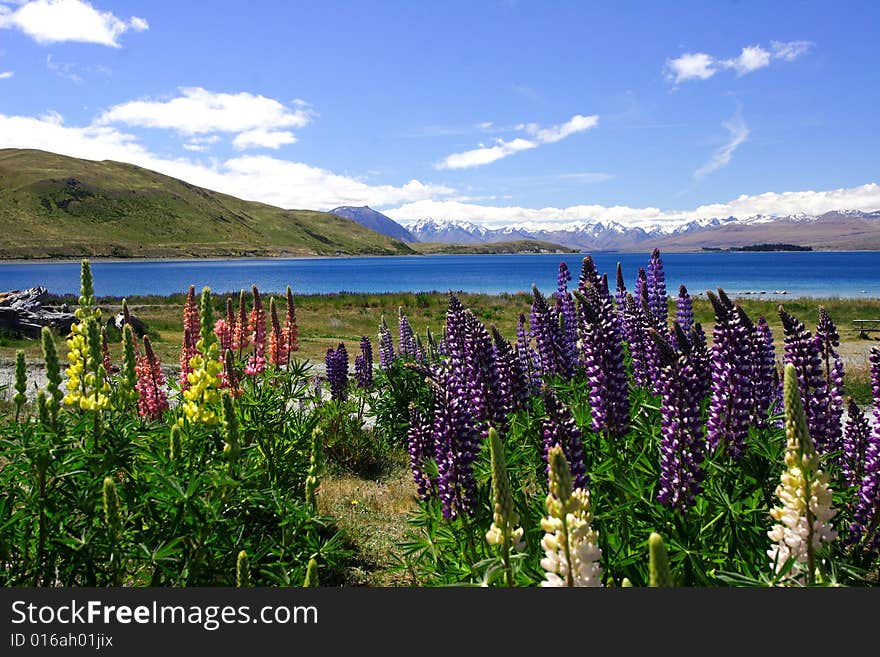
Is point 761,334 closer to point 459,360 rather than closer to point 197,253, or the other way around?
point 459,360

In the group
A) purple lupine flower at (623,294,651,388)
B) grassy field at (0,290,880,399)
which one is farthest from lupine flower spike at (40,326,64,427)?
grassy field at (0,290,880,399)

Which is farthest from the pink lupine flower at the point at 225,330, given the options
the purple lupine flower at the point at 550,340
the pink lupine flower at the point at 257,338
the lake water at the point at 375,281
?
the lake water at the point at 375,281

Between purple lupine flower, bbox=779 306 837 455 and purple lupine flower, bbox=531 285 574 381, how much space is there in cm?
194

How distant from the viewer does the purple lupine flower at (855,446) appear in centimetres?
405

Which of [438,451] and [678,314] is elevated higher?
[678,314]

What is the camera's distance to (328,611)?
2.47 meters

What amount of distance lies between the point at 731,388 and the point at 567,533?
2.19 meters

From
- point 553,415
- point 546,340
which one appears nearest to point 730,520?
point 553,415

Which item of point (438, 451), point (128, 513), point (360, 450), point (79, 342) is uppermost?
point (79, 342)

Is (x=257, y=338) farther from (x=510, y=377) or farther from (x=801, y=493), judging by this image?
(x=801, y=493)

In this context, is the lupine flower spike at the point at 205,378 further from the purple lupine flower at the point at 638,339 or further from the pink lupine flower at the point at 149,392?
the purple lupine flower at the point at 638,339

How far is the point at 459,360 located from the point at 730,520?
6.86ft

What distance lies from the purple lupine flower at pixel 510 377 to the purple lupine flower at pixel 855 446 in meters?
2.19

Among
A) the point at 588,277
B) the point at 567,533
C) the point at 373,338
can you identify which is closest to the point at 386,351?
the point at 588,277
